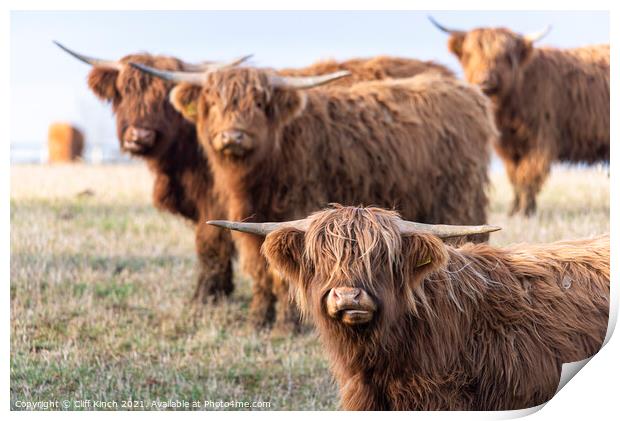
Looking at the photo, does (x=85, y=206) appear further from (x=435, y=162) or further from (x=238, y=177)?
(x=435, y=162)

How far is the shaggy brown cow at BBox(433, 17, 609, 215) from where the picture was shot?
7320 millimetres

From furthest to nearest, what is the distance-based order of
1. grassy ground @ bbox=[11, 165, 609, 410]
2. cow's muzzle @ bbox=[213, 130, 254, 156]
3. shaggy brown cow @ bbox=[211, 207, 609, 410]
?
cow's muzzle @ bbox=[213, 130, 254, 156] → grassy ground @ bbox=[11, 165, 609, 410] → shaggy brown cow @ bbox=[211, 207, 609, 410]

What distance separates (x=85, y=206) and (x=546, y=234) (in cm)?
364

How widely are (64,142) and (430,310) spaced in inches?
169

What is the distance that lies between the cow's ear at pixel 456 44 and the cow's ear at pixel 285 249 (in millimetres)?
3487

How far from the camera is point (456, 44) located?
7.18 meters

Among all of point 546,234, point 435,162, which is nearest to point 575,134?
point 546,234

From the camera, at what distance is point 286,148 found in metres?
5.86

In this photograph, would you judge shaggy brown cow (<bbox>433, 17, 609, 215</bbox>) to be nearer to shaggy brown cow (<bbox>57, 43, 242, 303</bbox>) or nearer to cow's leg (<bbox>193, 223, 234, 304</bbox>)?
shaggy brown cow (<bbox>57, 43, 242, 303</bbox>)

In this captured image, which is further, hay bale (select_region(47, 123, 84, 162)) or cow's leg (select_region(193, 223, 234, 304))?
hay bale (select_region(47, 123, 84, 162))

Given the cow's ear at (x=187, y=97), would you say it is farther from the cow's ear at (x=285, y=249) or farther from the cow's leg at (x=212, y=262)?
the cow's ear at (x=285, y=249)

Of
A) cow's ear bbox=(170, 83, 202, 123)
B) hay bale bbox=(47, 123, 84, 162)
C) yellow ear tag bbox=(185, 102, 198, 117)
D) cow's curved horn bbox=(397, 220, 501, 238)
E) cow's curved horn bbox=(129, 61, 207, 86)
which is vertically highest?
cow's curved horn bbox=(129, 61, 207, 86)

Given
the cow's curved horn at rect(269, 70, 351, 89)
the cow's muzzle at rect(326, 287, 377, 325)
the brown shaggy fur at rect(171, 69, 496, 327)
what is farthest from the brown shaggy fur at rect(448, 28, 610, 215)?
the cow's muzzle at rect(326, 287, 377, 325)

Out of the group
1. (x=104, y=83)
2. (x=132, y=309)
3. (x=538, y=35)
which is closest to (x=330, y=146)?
(x=538, y=35)
